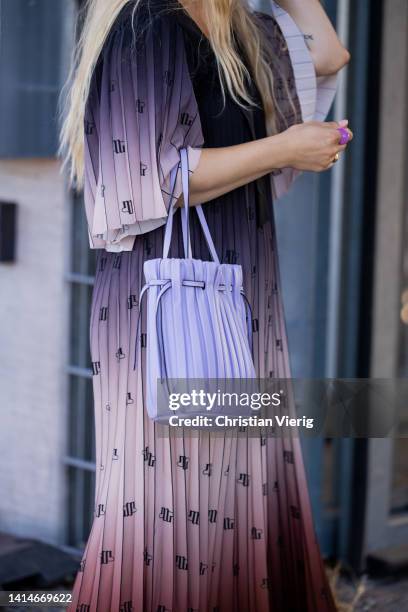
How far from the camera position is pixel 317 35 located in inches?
98.7

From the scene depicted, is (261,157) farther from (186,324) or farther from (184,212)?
(186,324)

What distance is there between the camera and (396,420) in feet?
8.81

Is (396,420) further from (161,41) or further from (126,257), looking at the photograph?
(161,41)

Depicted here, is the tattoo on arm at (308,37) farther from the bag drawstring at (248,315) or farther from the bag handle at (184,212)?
the bag drawstring at (248,315)

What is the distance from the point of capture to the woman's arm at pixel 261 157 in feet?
7.30

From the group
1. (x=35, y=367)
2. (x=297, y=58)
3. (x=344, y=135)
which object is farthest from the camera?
(x=35, y=367)

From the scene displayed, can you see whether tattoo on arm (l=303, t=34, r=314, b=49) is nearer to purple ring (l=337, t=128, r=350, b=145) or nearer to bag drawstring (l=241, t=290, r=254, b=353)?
purple ring (l=337, t=128, r=350, b=145)

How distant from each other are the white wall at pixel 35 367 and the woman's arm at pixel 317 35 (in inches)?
51.8

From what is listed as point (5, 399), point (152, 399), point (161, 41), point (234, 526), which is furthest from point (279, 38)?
point (5, 399)

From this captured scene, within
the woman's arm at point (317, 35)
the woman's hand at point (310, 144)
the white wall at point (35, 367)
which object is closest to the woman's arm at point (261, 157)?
the woman's hand at point (310, 144)

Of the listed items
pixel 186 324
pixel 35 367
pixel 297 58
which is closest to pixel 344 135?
pixel 297 58

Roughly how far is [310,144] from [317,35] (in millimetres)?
412

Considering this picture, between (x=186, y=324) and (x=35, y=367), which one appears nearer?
(x=186, y=324)

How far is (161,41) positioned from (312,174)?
1.37m
